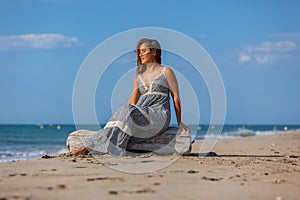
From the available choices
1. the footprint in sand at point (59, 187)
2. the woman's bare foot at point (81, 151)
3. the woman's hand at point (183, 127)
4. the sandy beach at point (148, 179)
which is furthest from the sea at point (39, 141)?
the footprint in sand at point (59, 187)

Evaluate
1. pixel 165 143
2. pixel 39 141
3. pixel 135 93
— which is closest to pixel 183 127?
pixel 165 143

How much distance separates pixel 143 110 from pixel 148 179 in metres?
2.77

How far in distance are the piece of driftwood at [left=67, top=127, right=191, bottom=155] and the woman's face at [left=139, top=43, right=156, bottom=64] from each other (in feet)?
4.03

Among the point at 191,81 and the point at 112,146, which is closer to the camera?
the point at 112,146

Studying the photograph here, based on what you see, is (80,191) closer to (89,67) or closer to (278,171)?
(278,171)

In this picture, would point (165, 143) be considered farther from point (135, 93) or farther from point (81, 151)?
point (81, 151)

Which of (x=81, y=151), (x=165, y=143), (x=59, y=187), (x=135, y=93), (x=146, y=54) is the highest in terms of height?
(x=146, y=54)

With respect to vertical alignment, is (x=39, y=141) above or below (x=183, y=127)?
below

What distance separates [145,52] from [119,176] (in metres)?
3.41

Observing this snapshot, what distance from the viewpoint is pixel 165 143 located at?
793cm

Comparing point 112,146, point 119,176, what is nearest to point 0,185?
point 119,176

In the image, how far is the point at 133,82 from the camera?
331 inches

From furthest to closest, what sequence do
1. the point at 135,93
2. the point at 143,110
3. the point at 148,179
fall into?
1. the point at 135,93
2. the point at 143,110
3. the point at 148,179

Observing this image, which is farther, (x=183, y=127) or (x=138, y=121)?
(x=183, y=127)
